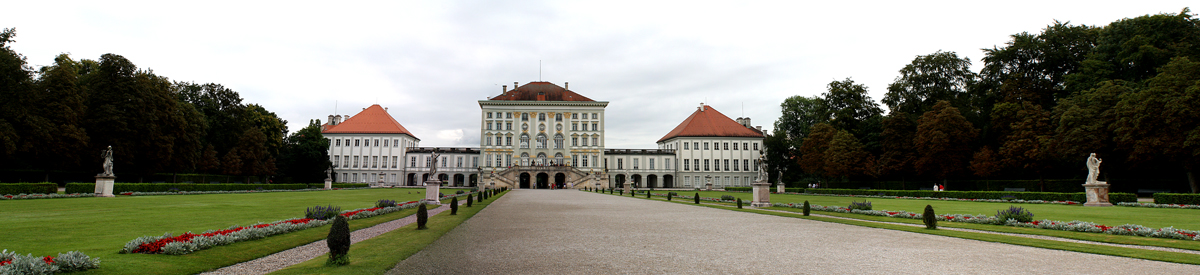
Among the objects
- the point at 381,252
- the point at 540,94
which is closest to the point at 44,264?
the point at 381,252

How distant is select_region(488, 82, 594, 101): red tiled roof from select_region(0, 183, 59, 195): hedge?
50.9m

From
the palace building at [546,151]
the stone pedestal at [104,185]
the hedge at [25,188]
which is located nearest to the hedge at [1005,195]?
the palace building at [546,151]

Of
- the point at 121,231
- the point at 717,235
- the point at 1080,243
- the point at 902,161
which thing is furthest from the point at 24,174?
the point at 902,161

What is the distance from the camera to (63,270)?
5477 millimetres

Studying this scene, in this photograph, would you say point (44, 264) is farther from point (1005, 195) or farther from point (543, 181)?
point (543, 181)

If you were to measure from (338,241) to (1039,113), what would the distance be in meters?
39.0

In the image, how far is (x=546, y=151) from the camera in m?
72.3

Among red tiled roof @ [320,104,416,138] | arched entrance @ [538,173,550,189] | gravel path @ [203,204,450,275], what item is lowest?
gravel path @ [203,204,450,275]

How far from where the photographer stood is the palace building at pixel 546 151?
236 ft

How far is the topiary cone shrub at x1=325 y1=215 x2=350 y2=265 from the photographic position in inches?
247

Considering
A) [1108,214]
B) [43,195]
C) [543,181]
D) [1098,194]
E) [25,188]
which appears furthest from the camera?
[543,181]

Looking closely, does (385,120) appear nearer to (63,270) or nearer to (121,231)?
(121,231)

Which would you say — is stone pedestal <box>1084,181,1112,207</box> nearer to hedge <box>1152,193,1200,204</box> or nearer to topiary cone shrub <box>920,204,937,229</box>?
hedge <box>1152,193,1200,204</box>

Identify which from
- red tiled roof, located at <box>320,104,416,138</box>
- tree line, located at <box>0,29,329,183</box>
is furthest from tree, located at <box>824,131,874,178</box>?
red tiled roof, located at <box>320,104,416,138</box>
